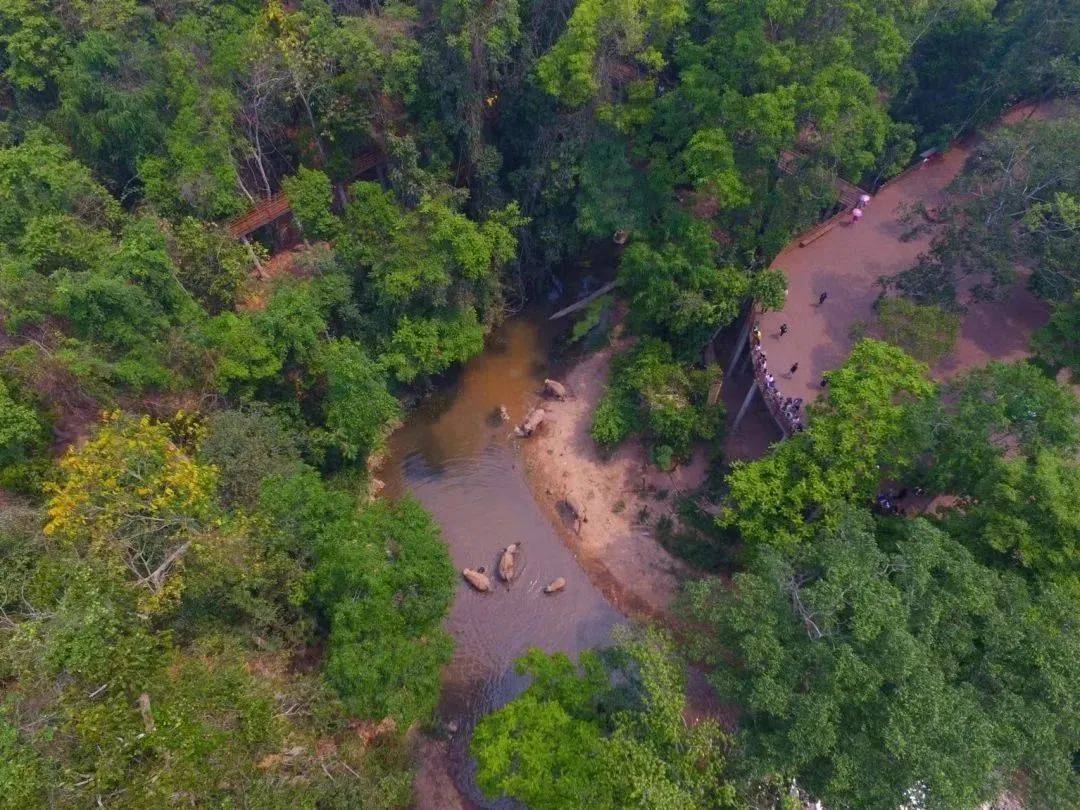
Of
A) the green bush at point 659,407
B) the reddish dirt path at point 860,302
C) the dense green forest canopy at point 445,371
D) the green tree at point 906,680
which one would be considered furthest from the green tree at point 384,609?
the reddish dirt path at point 860,302

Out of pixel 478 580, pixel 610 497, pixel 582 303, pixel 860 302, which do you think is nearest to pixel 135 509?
pixel 478 580

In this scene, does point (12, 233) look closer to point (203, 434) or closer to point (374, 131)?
point (203, 434)

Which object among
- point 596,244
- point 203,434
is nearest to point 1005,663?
point 203,434

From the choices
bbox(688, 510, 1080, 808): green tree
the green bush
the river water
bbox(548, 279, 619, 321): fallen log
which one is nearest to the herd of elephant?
the river water

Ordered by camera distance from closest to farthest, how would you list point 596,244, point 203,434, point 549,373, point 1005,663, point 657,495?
point 1005,663 → point 203,434 → point 657,495 → point 549,373 → point 596,244

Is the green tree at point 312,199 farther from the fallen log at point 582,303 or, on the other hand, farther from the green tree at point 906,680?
the green tree at point 906,680

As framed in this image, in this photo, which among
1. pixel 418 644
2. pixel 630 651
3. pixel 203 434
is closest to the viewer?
pixel 630 651

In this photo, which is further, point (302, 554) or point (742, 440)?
point (742, 440)

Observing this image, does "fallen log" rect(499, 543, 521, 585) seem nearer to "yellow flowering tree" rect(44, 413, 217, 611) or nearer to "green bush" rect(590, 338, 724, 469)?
"green bush" rect(590, 338, 724, 469)
